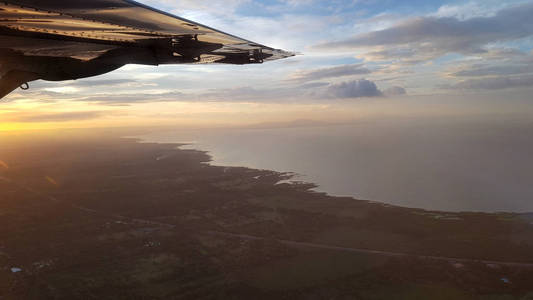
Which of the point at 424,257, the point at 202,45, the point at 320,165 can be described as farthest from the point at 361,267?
the point at 320,165

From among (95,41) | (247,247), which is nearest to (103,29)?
(95,41)

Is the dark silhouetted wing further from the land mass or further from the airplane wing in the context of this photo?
the land mass

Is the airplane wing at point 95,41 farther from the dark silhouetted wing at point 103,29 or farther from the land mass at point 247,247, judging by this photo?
the land mass at point 247,247

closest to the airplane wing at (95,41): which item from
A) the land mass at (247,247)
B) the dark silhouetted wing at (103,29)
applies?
the dark silhouetted wing at (103,29)

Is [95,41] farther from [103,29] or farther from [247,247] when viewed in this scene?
[247,247]

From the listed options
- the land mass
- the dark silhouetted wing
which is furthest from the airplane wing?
the land mass
